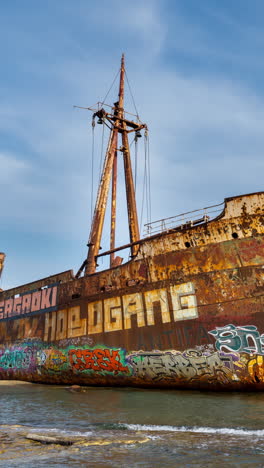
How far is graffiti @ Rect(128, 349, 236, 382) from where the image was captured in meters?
10.9

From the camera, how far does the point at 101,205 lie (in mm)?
20062

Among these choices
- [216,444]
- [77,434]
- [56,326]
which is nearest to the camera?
[216,444]

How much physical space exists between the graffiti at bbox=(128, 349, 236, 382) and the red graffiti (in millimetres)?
737

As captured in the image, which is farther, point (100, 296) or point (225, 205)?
point (100, 296)

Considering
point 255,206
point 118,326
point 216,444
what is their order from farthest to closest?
point 118,326
point 255,206
point 216,444

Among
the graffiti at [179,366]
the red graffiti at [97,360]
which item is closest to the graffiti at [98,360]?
the red graffiti at [97,360]

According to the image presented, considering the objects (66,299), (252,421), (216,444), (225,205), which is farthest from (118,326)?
(216,444)

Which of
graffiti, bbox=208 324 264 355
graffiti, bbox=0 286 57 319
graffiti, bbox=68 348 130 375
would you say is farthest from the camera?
graffiti, bbox=0 286 57 319

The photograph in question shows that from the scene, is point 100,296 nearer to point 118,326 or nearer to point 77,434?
point 118,326

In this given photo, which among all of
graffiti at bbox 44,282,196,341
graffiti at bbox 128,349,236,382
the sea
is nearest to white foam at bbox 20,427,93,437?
the sea

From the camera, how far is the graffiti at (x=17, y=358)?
58.3ft

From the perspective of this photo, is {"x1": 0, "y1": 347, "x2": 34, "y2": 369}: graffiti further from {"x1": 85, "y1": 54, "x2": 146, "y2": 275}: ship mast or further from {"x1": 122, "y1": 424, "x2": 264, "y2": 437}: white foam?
{"x1": 122, "y1": 424, "x2": 264, "y2": 437}: white foam

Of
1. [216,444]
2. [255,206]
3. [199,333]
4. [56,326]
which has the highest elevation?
[255,206]

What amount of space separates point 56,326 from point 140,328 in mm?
5593
